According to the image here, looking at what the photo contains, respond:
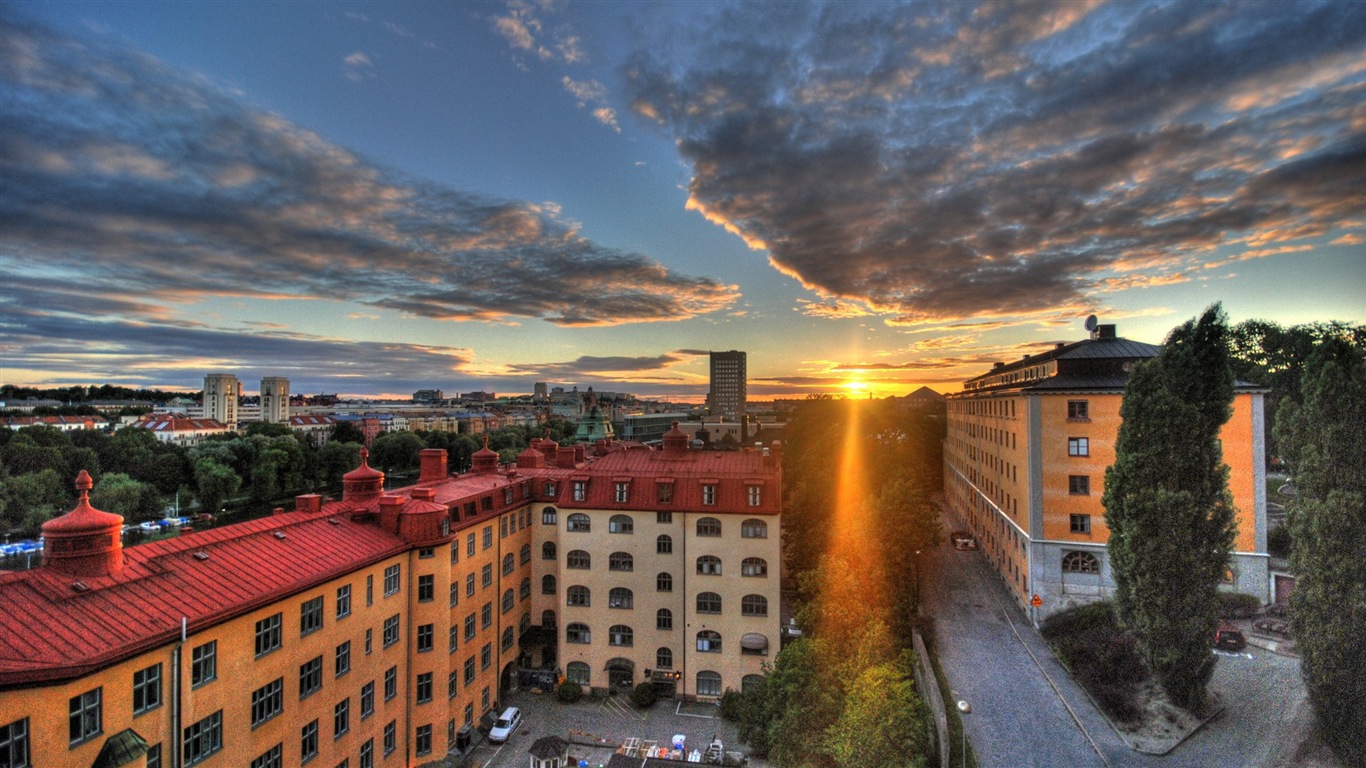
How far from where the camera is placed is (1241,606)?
36.9 meters

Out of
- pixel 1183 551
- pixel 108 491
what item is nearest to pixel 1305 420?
pixel 1183 551

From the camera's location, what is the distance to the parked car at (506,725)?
33.2m

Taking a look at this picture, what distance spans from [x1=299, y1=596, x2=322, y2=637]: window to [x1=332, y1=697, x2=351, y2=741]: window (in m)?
3.75

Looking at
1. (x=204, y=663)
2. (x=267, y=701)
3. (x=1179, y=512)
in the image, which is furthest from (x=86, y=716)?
(x=1179, y=512)

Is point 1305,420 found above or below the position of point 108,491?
above

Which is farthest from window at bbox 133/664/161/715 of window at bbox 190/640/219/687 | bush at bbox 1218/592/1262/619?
bush at bbox 1218/592/1262/619

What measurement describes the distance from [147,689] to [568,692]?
80.6ft

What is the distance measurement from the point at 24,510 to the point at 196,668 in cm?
8349

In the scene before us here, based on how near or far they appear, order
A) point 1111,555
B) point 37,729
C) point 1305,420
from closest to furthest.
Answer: point 37,729 < point 1305,420 < point 1111,555

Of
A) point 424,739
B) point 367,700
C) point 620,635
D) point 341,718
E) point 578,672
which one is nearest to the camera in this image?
point 341,718

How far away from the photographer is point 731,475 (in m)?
40.2

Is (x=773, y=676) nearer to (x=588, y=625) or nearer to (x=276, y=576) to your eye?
(x=588, y=625)

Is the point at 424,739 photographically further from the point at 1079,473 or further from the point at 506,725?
the point at 1079,473

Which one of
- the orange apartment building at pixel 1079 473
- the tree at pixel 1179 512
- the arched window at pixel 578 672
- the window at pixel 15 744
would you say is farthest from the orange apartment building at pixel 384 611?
the tree at pixel 1179 512
